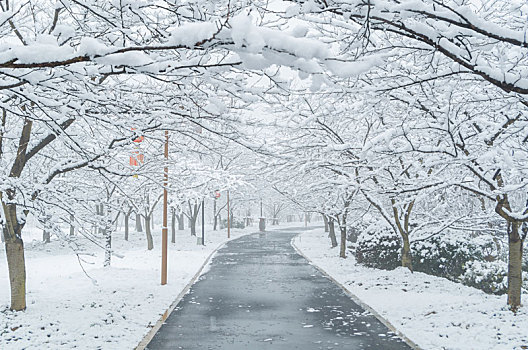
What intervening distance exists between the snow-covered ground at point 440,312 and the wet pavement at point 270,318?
1.56 feet

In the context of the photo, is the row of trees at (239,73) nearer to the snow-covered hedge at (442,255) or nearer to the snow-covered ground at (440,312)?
the snow-covered ground at (440,312)

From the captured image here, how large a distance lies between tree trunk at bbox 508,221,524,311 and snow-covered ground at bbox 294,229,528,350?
0.73 ft

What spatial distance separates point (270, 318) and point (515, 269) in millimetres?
4795

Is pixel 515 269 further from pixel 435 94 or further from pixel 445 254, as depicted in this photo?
pixel 445 254

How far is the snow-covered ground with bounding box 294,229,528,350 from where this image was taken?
746cm

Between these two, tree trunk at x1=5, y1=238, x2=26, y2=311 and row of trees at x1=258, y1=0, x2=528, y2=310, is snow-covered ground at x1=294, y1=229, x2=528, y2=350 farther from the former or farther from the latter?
tree trunk at x1=5, y1=238, x2=26, y2=311

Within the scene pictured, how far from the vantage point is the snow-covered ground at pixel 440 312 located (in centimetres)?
746

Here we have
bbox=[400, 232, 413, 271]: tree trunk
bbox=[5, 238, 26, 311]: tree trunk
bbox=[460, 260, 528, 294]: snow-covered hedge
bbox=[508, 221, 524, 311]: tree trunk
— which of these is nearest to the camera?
bbox=[508, 221, 524, 311]: tree trunk

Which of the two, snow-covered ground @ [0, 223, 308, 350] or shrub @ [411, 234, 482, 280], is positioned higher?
shrub @ [411, 234, 482, 280]

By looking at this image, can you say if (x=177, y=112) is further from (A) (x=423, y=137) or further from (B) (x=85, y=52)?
(A) (x=423, y=137)

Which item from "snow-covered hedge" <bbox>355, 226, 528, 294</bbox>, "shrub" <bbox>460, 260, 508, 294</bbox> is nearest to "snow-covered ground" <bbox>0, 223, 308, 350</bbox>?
"snow-covered hedge" <bbox>355, 226, 528, 294</bbox>

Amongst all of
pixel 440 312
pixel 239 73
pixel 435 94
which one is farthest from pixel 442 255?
pixel 239 73

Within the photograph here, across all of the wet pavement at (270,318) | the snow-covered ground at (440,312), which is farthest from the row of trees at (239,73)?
the wet pavement at (270,318)

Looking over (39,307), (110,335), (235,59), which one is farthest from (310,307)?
(235,59)
